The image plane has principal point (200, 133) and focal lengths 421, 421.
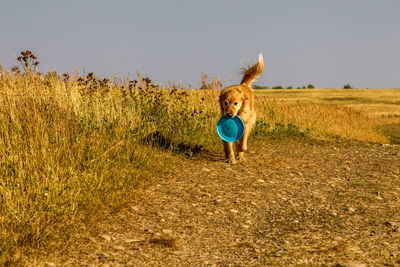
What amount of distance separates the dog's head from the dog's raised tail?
4.42 feet

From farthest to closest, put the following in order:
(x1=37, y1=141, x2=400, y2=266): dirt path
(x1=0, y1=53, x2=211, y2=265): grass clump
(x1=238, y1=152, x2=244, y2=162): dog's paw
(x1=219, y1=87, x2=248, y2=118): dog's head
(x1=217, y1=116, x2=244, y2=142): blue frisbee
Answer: (x1=238, y1=152, x2=244, y2=162): dog's paw, (x1=217, y1=116, x2=244, y2=142): blue frisbee, (x1=219, y1=87, x2=248, y2=118): dog's head, (x1=0, y1=53, x2=211, y2=265): grass clump, (x1=37, y1=141, x2=400, y2=266): dirt path

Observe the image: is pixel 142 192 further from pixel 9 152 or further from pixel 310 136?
pixel 310 136

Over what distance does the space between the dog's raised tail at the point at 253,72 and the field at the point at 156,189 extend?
1300 millimetres

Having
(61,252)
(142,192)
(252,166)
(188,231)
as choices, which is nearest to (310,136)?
(252,166)

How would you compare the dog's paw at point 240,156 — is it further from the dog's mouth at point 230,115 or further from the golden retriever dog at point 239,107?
the dog's mouth at point 230,115

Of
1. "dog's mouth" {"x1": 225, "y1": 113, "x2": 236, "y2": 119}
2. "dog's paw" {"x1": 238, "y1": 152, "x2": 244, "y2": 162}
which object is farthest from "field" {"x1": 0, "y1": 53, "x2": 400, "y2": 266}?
"dog's mouth" {"x1": 225, "y1": 113, "x2": 236, "y2": 119}

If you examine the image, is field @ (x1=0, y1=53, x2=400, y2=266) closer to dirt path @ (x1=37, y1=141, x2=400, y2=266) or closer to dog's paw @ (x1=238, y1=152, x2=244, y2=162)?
dirt path @ (x1=37, y1=141, x2=400, y2=266)

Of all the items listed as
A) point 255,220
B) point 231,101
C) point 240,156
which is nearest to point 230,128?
point 231,101

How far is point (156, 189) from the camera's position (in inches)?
204

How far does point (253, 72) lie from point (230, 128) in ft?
5.37

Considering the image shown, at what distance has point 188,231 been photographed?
13.0 ft

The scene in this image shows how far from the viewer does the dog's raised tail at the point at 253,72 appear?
7.80m

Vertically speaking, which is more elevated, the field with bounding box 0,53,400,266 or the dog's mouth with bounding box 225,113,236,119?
the dog's mouth with bounding box 225,113,236,119

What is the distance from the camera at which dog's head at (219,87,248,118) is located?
6461 mm
